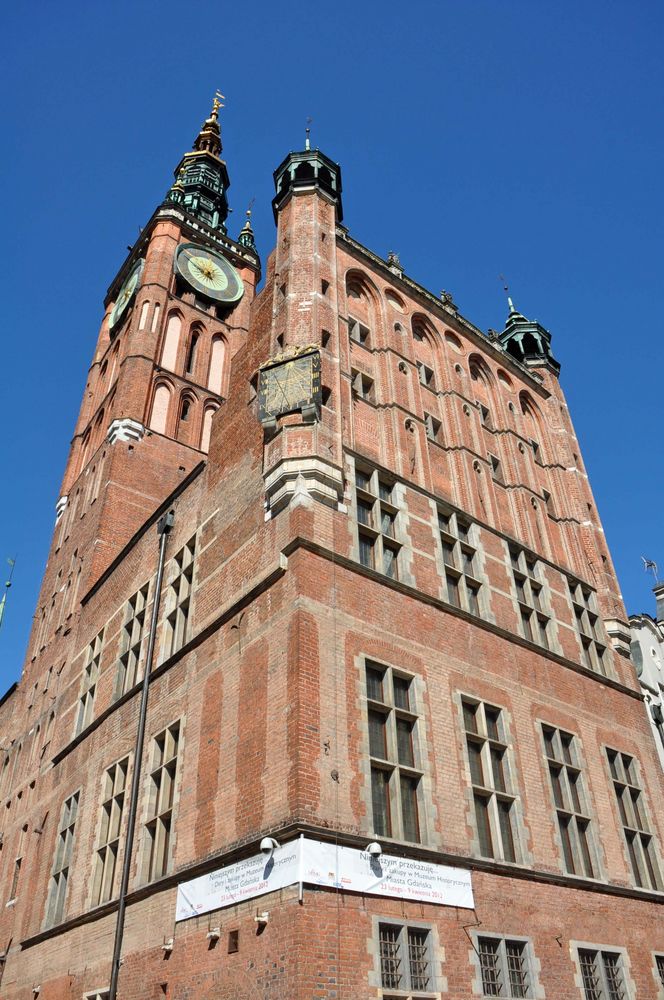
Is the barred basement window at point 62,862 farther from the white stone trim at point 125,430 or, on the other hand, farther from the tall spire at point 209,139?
the tall spire at point 209,139

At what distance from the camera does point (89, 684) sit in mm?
→ 25219

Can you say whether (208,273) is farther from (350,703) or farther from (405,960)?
(405,960)

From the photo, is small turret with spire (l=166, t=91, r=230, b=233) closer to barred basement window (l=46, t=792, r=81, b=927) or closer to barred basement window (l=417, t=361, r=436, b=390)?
barred basement window (l=417, t=361, r=436, b=390)

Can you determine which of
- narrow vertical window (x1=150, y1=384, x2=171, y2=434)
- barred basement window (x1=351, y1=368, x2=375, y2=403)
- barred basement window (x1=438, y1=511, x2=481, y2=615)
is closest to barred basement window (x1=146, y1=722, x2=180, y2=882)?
barred basement window (x1=438, y1=511, x2=481, y2=615)

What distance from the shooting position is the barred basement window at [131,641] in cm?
2200

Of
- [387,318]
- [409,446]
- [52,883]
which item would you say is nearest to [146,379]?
[387,318]

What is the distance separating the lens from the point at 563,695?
790 inches

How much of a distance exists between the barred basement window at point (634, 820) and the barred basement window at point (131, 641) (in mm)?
12961

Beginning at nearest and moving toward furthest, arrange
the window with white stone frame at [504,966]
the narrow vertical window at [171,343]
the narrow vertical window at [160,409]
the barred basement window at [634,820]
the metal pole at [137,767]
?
the window with white stone frame at [504,966], the metal pole at [137,767], the barred basement window at [634,820], the narrow vertical window at [160,409], the narrow vertical window at [171,343]

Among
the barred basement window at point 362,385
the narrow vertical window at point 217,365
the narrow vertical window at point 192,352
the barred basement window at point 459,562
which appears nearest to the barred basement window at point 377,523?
the barred basement window at point 459,562

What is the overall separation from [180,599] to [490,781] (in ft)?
29.3

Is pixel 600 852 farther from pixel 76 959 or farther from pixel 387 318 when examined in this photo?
pixel 387 318

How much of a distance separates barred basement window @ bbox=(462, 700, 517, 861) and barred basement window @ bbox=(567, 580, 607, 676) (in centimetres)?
605

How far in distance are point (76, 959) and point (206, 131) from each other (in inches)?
2521
